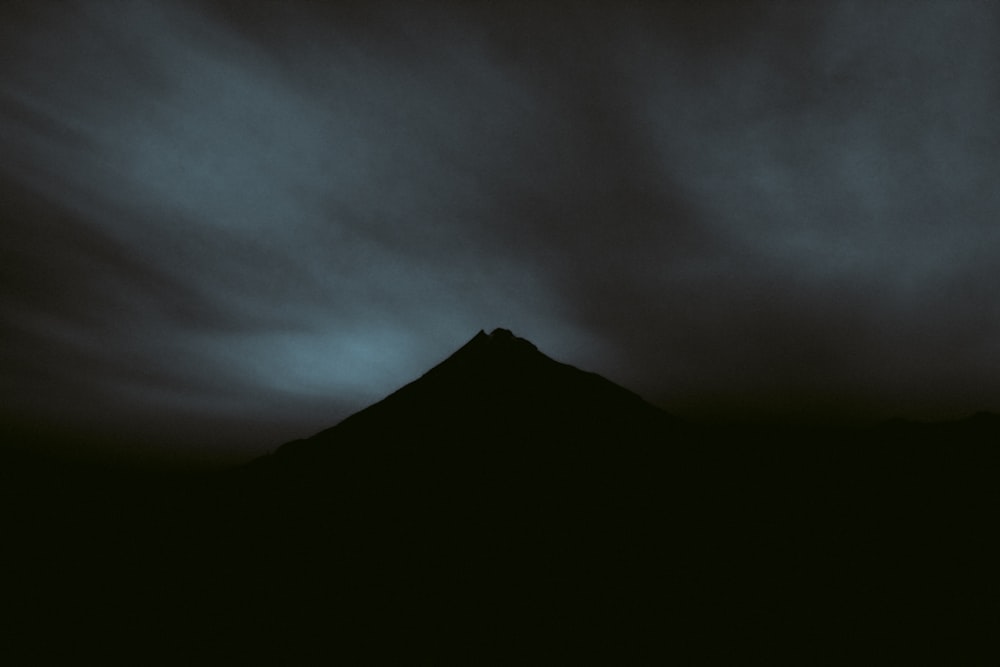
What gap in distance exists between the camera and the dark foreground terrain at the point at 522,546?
3275cm

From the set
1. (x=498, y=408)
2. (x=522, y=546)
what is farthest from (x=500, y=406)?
(x=522, y=546)

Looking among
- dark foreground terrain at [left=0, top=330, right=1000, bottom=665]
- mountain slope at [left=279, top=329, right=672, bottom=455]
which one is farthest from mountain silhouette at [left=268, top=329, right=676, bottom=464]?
dark foreground terrain at [left=0, top=330, right=1000, bottom=665]

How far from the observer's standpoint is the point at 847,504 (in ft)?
209

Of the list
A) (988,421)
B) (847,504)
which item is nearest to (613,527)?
(847,504)

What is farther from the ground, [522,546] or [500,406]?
[500,406]

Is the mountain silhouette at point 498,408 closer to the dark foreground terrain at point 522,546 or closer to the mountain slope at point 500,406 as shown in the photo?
the mountain slope at point 500,406

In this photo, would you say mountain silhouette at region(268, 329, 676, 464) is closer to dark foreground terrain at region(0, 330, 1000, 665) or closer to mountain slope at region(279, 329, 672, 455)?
mountain slope at region(279, 329, 672, 455)

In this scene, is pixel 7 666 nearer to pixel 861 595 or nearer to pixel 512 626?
pixel 512 626

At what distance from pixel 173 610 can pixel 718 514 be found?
48.0m

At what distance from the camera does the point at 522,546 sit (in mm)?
45281

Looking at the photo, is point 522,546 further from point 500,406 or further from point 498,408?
point 500,406

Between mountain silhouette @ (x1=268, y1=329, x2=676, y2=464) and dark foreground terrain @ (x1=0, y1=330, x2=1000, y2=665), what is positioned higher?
mountain silhouette @ (x1=268, y1=329, x2=676, y2=464)

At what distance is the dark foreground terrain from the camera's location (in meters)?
32.8

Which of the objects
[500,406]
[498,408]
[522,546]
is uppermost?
[500,406]
